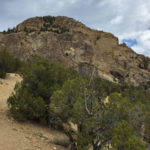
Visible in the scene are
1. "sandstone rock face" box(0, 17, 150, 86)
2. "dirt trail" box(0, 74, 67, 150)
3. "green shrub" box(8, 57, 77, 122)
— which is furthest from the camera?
"sandstone rock face" box(0, 17, 150, 86)

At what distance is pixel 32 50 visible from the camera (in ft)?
155

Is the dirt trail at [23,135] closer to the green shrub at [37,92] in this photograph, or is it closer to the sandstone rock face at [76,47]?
the green shrub at [37,92]

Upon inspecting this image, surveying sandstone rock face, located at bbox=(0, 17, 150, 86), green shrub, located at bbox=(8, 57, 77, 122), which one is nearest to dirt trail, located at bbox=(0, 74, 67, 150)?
green shrub, located at bbox=(8, 57, 77, 122)

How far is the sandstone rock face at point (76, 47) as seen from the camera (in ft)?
155

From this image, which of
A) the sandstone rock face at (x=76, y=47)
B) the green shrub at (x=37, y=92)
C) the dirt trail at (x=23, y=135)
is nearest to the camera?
the dirt trail at (x=23, y=135)

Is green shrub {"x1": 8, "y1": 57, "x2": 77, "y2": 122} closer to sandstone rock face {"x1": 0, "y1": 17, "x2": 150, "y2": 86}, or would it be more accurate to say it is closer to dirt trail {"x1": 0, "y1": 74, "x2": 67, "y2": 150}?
dirt trail {"x1": 0, "y1": 74, "x2": 67, "y2": 150}

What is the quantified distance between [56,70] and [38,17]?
57872 millimetres

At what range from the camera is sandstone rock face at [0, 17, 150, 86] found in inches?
1860

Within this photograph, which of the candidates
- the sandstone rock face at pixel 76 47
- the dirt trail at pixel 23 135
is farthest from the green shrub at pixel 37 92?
the sandstone rock face at pixel 76 47

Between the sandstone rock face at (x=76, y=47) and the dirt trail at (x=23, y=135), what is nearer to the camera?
the dirt trail at (x=23, y=135)

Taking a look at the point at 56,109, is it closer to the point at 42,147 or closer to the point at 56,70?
the point at 42,147

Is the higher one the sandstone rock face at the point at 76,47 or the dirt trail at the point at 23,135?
the sandstone rock face at the point at 76,47

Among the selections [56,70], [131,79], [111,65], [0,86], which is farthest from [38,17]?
[56,70]

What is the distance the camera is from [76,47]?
2041 inches
